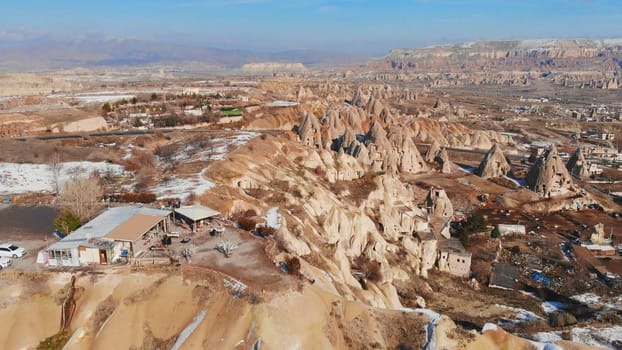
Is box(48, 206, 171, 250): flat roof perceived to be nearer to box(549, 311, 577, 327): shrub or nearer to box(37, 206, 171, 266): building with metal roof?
box(37, 206, 171, 266): building with metal roof

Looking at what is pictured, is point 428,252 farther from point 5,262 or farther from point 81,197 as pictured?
point 5,262

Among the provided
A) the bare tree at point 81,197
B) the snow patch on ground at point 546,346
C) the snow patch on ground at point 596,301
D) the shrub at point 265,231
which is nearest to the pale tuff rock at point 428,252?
the snow patch on ground at point 596,301

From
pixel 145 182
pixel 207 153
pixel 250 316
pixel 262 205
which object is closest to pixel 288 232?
pixel 262 205

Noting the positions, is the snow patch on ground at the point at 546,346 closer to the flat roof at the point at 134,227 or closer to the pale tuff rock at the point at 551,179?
the flat roof at the point at 134,227

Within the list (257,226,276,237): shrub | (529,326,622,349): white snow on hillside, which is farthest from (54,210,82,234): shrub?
(529,326,622,349): white snow on hillside

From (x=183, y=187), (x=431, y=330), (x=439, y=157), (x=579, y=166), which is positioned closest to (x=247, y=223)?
(x=183, y=187)
